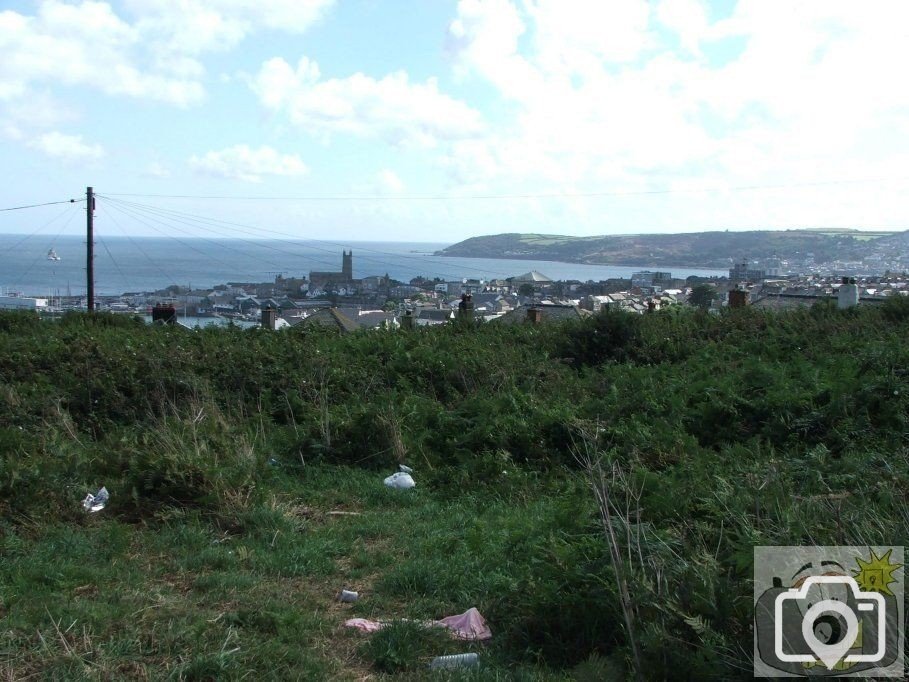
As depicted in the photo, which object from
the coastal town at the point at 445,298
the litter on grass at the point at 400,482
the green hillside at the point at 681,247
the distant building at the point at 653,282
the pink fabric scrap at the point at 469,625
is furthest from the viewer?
the green hillside at the point at 681,247

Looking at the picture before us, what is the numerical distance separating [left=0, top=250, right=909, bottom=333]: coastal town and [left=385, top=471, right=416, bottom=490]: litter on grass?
8295mm

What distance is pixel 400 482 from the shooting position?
7992mm

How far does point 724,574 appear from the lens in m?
3.64

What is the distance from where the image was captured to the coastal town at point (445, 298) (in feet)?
71.2

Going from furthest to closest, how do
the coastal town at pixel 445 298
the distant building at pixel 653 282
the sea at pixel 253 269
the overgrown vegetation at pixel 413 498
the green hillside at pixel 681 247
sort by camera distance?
the sea at pixel 253 269
the green hillside at pixel 681 247
the distant building at pixel 653 282
the coastal town at pixel 445 298
the overgrown vegetation at pixel 413 498

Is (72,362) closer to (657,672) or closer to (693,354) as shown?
(693,354)

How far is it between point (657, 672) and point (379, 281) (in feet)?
110

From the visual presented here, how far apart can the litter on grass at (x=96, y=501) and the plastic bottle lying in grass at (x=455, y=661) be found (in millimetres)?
3866

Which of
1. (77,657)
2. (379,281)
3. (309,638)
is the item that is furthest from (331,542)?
(379,281)

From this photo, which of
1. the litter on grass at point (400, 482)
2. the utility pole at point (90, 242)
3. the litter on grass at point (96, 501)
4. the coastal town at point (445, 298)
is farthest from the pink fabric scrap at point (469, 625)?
the utility pole at point (90, 242)

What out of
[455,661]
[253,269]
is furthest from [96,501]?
[253,269]

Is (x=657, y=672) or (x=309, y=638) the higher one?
(x=657, y=672)

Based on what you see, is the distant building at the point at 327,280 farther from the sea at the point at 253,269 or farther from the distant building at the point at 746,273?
the distant building at the point at 746,273

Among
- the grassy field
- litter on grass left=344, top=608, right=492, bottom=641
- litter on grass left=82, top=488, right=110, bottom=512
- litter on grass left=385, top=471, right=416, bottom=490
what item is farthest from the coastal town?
litter on grass left=344, top=608, right=492, bottom=641
